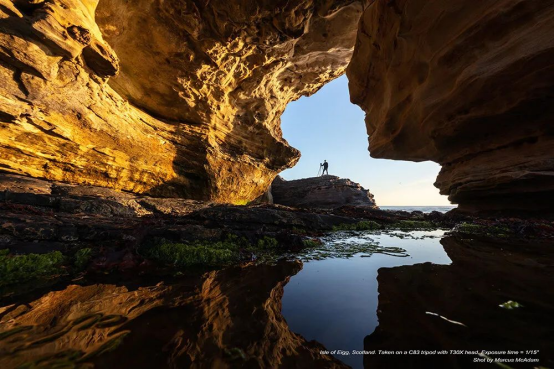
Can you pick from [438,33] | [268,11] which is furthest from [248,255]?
[268,11]

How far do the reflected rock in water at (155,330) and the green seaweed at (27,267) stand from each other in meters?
1.12

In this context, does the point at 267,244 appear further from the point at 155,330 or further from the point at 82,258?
the point at 155,330

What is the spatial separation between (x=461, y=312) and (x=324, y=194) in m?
30.8

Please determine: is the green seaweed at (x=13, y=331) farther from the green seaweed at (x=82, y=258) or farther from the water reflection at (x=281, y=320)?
the green seaweed at (x=82, y=258)

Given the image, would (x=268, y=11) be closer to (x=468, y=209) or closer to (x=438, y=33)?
(x=438, y=33)

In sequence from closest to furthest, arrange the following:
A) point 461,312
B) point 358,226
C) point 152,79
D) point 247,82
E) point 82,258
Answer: point 461,312 → point 82,258 → point 358,226 → point 152,79 → point 247,82

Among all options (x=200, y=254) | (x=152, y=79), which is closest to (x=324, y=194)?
(x=152, y=79)

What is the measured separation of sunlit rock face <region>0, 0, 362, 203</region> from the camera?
813 cm

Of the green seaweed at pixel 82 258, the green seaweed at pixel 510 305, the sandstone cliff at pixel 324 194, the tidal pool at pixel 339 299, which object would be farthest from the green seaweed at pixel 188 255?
the sandstone cliff at pixel 324 194

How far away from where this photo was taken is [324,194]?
106ft

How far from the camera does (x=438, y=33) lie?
25.6 ft

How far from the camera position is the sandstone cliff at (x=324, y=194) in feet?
104

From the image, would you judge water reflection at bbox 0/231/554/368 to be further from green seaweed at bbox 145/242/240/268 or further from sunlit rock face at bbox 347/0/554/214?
sunlit rock face at bbox 347/0/554/214

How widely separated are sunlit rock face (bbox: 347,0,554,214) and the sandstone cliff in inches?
717
